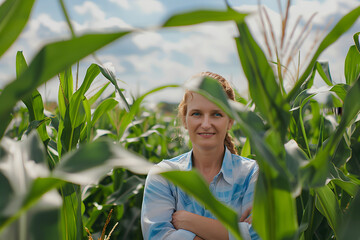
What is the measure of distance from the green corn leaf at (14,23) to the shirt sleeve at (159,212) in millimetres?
794

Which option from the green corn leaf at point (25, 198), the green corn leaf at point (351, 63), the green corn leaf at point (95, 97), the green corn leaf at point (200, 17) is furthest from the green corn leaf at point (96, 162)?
the green corn leaf at point (351, 63)

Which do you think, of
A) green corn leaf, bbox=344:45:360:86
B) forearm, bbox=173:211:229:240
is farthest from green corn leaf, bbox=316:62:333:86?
forearm, bbox=173:211:229:240

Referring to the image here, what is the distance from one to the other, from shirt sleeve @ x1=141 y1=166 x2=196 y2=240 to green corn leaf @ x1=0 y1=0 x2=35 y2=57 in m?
0.79

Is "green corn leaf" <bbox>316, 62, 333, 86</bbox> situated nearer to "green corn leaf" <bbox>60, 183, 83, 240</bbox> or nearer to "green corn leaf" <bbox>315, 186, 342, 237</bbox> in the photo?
"green corn leaf" <bbox>315, 186, 342, 237</bbox>

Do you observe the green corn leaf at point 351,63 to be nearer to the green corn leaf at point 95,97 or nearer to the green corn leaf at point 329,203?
the green corn leaf at point 329,203

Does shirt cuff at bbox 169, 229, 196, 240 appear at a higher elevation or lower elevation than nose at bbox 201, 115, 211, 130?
lower

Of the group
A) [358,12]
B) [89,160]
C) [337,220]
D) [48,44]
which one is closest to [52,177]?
[89,160]

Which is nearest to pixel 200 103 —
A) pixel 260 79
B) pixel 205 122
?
pixel 205 122

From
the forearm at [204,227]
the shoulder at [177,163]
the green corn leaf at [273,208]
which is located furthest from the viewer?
the shoulder at [177,163]

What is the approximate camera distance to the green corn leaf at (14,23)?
0.45 meters

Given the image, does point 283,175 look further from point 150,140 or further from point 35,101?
point 150,140

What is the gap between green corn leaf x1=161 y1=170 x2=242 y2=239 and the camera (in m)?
0.42

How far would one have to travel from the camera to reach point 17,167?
17.9 inches

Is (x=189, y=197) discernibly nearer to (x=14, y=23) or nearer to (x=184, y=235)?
(x=184, y=235)
